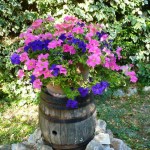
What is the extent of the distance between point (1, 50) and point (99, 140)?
2.45m

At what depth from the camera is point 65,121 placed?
10.3 ft

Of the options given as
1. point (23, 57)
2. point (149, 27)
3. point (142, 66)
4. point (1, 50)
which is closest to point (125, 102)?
point (142, 66)

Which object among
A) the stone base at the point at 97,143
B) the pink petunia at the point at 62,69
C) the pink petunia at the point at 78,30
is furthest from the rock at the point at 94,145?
the pink petunia at the point at 78,30

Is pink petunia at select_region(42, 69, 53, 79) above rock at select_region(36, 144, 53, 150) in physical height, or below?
above

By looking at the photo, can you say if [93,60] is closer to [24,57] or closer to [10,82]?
[24,57]

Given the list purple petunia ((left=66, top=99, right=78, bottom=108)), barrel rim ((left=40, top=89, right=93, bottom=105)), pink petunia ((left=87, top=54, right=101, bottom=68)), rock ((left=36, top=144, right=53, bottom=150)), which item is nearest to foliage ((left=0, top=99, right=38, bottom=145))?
rock ((left=36, top=144, right=53, bottom=150))

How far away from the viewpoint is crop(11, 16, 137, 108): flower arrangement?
281 cm

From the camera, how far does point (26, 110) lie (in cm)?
490

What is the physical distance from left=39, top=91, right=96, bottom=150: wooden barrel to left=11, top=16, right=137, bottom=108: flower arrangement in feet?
0.67

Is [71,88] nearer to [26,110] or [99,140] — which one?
[99,140]

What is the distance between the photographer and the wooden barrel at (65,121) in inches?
122

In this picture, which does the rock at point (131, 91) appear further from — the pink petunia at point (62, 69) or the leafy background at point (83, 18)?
the pink petunia at point (62, 69)

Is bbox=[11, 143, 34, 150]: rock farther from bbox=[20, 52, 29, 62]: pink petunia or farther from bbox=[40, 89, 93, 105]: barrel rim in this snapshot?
bbox=[20, 52, 29, 62]: pink petunia

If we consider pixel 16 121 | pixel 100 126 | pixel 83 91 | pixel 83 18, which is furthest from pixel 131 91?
pixel 83 91
